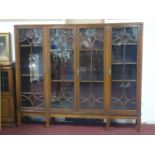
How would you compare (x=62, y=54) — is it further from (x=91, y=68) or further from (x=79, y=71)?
(x=91, y=68)

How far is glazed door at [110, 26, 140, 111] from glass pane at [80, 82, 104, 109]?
0.57ft

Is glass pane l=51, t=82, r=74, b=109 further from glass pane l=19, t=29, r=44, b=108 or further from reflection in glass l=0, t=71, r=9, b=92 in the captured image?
reflection in glass l=0, t=71, r=9, b=92

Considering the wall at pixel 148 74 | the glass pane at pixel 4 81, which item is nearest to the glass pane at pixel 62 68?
the glass pane at pixel 4 81

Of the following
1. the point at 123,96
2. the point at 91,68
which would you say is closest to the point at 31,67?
the point at 91,68

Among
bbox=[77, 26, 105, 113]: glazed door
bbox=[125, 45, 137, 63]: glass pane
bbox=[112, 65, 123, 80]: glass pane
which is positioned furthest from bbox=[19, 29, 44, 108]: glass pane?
bbox=[125, 45, 137, 63]: glass pane

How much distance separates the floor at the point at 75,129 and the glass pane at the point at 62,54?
738 mm

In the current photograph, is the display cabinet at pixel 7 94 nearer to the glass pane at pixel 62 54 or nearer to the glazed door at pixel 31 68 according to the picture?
the glazed door at pixel 31 68

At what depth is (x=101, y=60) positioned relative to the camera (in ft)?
10.6

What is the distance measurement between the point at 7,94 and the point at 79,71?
1108 millimetres

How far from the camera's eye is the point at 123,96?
10.8 ft

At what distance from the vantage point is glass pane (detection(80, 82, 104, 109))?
10.8 ft

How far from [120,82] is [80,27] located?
36.8 inches

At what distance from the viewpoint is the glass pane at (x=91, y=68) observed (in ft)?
10.5
